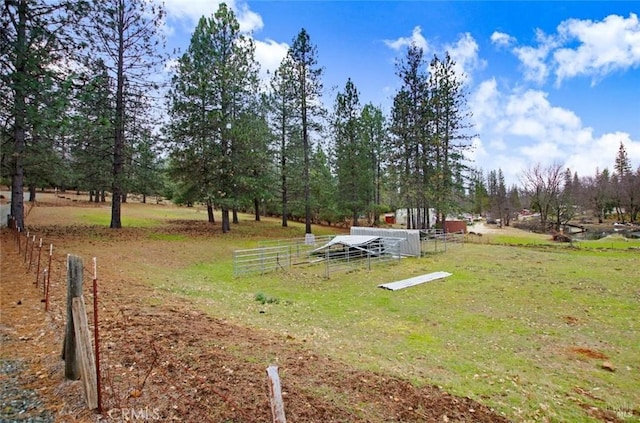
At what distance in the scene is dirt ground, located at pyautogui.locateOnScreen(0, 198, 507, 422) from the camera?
3.26 metres

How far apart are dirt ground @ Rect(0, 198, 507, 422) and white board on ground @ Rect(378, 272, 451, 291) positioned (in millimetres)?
6307

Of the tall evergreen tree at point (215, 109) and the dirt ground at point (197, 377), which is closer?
the dirt ground at point (197, 377)

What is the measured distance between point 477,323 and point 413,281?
427cm

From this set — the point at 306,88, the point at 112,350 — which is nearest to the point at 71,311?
the point at 112,350

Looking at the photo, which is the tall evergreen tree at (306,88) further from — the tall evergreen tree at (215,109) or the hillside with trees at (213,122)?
the tall evergreen tree at (215,109)

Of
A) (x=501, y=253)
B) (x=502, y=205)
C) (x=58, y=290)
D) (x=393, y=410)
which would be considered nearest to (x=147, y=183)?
(x=58, y=290)

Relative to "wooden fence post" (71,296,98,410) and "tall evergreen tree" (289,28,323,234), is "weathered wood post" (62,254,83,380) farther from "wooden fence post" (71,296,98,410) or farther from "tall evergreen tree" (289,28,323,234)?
"tall evergreen tree" (289,28,323,234)

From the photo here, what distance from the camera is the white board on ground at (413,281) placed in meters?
11.3

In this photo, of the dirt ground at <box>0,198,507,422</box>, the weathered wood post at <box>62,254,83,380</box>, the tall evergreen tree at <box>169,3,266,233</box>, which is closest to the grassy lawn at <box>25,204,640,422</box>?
the dirt ground at <box>0,198,507,422</box>

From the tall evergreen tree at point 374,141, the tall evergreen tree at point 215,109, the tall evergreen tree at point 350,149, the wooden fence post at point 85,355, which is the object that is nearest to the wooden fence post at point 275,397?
the wooden fence post at point 85,355

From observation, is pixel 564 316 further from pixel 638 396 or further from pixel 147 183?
pixel 147 183

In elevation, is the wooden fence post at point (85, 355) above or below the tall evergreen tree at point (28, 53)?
below

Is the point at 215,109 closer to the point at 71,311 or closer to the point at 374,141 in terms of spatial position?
the point at 374,141

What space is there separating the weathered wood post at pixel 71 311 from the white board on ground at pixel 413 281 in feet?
29.4
